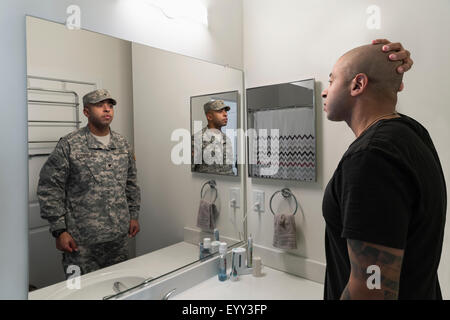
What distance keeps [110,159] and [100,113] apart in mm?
178

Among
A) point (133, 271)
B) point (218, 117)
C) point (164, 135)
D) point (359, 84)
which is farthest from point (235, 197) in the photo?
point (359, 84)

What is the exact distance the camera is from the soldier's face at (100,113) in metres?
1.12

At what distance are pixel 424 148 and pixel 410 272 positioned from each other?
1.01 feet

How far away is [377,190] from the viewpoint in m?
0.67

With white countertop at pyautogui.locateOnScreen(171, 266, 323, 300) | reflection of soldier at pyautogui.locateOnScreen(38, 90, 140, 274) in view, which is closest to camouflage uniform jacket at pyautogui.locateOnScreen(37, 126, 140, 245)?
reflection of soldier at pyautogui.locateOnScreen(38, 90, 140, 274)

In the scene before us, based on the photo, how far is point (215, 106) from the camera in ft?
5.43

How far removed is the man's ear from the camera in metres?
0.85

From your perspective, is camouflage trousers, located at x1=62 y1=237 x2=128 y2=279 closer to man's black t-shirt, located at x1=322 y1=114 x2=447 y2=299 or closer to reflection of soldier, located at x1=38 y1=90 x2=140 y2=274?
reflection of soldier, located at x1=38 y1=90 x2=140 y2=274

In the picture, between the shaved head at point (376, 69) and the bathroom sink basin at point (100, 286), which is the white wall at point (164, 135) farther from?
the shaved head at point (376, 69)

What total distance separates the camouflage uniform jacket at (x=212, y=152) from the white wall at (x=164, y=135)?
0.15ft

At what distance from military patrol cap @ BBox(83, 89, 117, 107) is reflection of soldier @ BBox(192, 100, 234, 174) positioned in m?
0.50

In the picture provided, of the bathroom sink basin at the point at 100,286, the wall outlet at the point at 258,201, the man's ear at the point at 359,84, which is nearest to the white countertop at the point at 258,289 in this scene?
the bathroom sink basin at the point at 100,286

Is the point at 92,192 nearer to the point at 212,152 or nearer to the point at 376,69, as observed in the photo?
the point at 212,152
